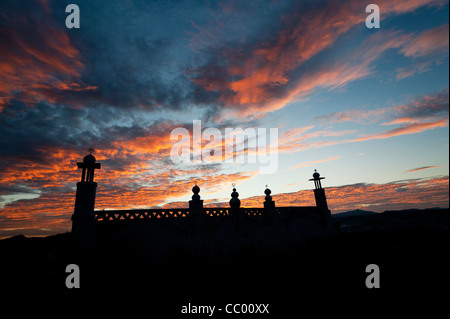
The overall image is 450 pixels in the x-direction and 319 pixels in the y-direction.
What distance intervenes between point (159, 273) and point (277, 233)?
15055mm

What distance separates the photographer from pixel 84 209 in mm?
11164

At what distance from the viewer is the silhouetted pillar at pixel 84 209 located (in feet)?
35.7

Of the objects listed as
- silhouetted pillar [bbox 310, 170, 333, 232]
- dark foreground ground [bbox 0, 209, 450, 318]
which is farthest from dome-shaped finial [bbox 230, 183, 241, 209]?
silhouetted pillar [bbox 310, 170, 333, 232]

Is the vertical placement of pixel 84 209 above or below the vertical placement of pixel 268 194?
below

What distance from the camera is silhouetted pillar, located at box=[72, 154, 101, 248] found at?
1088 cm

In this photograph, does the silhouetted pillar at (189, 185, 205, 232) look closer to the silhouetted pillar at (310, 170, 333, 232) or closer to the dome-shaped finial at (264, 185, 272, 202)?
the dome-shaped finial at (264, 185, 272, 202)

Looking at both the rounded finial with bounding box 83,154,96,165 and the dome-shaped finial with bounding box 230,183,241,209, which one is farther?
the dome-shaped finial with bounding box 230,183,241,209

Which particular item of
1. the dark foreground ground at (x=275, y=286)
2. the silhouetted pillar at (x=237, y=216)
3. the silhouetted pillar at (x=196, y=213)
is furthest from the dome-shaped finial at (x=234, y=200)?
Result: the dark foreground ground at (x=275, y=286)

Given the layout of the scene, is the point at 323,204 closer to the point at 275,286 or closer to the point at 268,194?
the point at 268,194

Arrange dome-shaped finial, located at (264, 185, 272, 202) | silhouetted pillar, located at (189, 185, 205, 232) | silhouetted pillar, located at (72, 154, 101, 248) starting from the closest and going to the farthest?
silhouetted pillar, located at (72, 154, 101, 248), silhouetted pillar, located at (189, 185, 205, 232), dome-shaped finial, located at (264, 185, 272, 202)

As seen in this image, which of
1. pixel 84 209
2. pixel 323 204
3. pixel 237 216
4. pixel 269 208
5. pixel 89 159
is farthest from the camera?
pixel 323 204

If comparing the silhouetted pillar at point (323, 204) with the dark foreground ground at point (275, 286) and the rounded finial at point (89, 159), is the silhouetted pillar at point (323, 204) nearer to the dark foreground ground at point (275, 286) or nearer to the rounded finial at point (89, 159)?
the dark foreground ground at point (275, 286)

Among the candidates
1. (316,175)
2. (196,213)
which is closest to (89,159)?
(196,213)

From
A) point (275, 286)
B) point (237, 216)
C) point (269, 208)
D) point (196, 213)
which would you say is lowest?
point (275, 286)
